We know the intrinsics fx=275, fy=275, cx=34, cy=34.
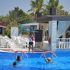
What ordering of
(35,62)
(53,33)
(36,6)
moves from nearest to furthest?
(35,62) → (53,33) → (36,6)

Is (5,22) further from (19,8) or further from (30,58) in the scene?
(30,58)

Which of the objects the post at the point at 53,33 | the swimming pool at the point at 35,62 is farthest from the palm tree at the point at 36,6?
the swimming pool at the point at 35,62

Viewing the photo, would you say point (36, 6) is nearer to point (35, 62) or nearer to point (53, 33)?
point (53, 33)

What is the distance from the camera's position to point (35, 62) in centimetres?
1647

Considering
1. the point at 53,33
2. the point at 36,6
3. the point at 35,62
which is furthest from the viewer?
the point at 36,6

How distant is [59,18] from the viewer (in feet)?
70.1

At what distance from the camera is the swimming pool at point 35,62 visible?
14.6 m

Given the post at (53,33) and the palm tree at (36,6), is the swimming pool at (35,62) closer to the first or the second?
the post at (53,33)

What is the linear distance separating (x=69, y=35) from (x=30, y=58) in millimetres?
8789

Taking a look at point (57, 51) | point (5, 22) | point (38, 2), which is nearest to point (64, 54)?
point (57, 51)

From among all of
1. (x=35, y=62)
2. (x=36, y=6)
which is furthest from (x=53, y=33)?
(x=36, y=6)

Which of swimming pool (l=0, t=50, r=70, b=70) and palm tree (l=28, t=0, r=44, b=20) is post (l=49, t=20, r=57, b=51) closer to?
swimming pool (l=0, t=50, r=70, b=70)

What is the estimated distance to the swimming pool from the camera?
1461 centimetres

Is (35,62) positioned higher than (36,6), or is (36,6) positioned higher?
(36,6)
